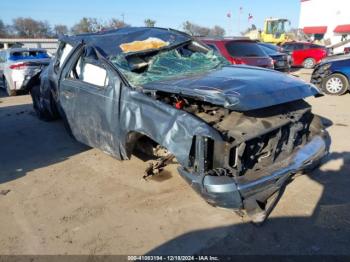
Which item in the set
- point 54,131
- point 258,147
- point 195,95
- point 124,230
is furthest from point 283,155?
point 54,131

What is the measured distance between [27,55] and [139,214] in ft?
31.9

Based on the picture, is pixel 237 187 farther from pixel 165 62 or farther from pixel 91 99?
pixel 91 99

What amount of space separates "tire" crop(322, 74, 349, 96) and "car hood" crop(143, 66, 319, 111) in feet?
20.8

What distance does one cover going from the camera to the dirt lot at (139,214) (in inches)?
124

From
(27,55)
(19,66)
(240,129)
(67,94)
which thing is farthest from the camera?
(27,55)

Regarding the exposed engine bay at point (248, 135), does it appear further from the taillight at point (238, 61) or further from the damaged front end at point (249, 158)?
the taillight at point (238, 61)

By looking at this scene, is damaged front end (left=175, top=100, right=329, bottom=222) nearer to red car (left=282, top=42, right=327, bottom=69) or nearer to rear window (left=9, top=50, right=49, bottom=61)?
rear window (left=9, top=50, right=49, bottom=61)

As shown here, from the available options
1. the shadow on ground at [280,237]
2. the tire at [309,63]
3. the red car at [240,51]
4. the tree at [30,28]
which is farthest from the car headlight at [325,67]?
the tree at [30,28]

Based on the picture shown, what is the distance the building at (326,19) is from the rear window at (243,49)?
37919mm

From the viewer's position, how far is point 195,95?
350 cm

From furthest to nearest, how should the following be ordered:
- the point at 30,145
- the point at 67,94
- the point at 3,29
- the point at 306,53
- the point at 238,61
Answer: the point at 3,29 → the point at 306,53 → the point at 238,61 → the point at 30,145 → the point at 67,94

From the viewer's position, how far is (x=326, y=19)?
161ft

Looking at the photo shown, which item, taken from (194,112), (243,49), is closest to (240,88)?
(194,112)

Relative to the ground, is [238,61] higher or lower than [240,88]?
lower
